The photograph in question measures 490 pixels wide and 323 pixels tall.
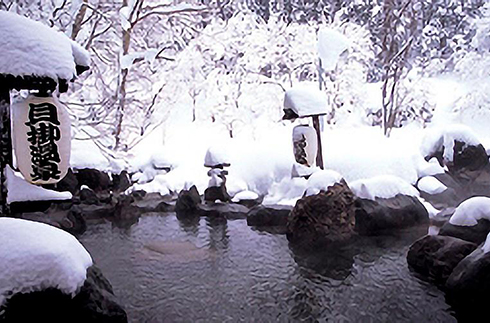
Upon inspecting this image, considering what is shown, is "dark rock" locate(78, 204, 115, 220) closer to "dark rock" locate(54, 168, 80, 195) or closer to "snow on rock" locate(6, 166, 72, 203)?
"dark rock" locate(54, 168, 80, 195)

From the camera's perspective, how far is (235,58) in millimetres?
17406

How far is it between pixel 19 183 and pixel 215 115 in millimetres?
13658

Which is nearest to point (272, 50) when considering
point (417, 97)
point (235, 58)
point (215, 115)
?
point (235, 58)

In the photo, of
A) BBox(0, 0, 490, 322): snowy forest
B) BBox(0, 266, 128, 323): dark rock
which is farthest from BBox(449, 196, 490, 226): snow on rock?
BBox(0, 266, 128, 323): dark rock

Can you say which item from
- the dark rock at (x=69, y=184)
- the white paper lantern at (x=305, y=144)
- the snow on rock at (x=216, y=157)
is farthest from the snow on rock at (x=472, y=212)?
the dark rock at (x=69, y=184)

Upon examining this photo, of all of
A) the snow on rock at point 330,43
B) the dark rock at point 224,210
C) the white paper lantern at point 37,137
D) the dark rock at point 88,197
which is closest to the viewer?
the white paper lantern at point 37,137

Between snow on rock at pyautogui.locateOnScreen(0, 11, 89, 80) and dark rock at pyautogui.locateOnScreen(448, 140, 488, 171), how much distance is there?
35.3 feet

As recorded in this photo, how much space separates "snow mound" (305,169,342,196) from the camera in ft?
24.2

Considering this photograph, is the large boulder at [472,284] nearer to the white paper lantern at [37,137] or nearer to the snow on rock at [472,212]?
the snow on rock at [472,212]

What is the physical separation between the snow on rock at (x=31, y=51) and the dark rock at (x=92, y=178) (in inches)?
312

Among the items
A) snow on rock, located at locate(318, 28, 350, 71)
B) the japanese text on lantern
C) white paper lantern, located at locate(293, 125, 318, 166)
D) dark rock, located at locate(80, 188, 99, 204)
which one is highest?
snow on rock, located at locate(318, 28, 350, 71)

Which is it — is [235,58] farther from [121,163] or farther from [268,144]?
[121,163]

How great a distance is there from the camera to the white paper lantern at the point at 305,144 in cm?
894

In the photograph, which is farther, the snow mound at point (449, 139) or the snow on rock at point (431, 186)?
the snow mound at point (449, 139)
